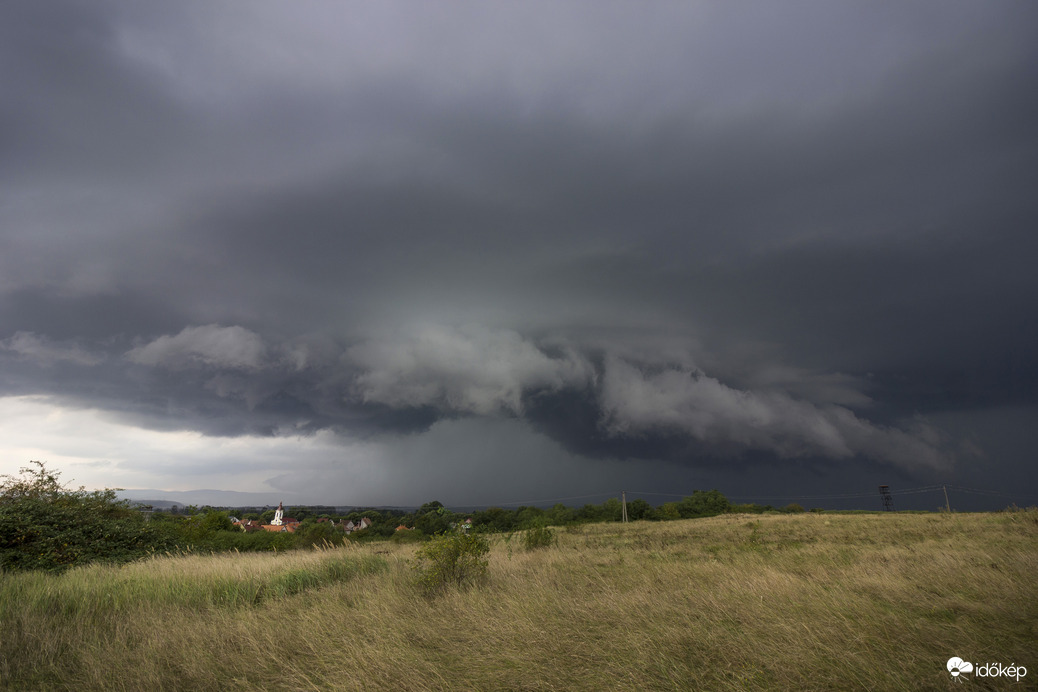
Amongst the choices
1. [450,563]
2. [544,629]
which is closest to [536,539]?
[450,563]

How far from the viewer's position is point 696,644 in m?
6.23

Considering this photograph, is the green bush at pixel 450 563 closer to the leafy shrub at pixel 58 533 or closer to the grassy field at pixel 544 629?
the grassy field at pixel 544 629

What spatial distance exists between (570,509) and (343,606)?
2498 inches

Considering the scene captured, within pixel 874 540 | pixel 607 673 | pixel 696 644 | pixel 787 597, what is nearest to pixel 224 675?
pixel 607 673

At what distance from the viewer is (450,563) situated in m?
11.7

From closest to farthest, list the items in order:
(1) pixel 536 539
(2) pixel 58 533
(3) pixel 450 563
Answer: (3) pixel 450 563, (2) pixel 58 533, (1) pixel 536 539

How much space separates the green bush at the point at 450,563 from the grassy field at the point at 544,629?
1.34 feet

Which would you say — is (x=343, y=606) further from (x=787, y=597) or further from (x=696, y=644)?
(x=787, y=597)

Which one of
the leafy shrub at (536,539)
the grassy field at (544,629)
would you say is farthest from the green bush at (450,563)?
the leafy shrub at (536,539)

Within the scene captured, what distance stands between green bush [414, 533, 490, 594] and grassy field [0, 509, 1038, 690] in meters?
0.41

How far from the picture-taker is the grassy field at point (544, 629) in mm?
5414

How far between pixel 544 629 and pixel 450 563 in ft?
16.4

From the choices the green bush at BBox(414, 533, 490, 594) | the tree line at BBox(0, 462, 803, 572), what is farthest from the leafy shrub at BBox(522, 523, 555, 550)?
the green bush at BBox(414, 533, 490, 594)

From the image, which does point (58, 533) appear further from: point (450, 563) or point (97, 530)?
point (450, 563)
